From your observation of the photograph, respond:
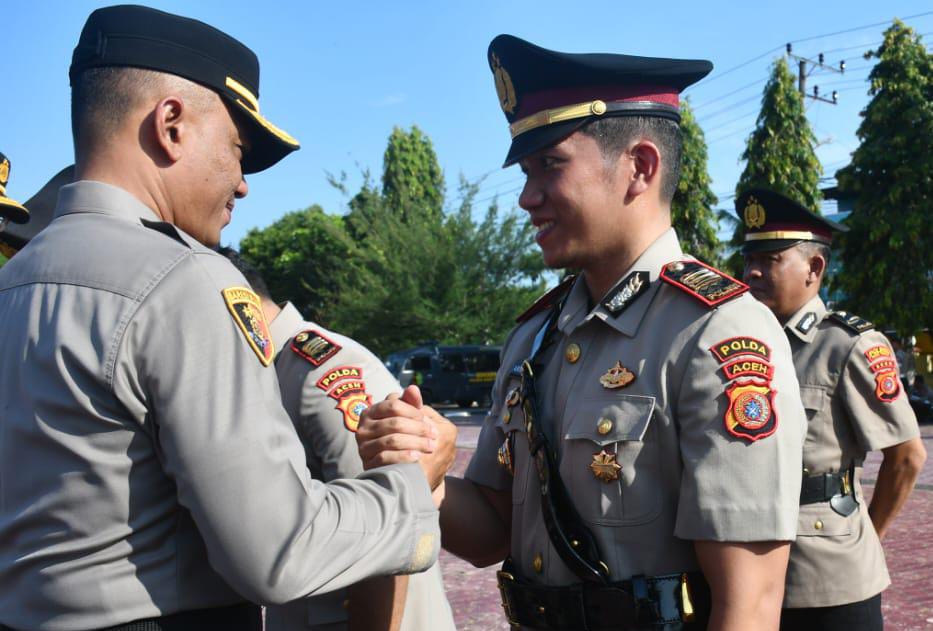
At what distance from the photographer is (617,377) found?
6.72ft

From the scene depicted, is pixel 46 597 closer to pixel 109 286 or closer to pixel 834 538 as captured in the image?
pixel 109 286

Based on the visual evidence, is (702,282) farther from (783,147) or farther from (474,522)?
(783,147)

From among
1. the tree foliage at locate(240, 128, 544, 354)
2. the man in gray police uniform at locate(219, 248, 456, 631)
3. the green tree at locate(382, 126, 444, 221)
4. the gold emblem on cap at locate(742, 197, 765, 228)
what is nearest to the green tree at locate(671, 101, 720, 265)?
the tree foliage at locate(240, 128, 544, 354)

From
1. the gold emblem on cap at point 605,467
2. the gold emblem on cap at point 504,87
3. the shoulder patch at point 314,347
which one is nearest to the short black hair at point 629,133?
the gold emblem on cap at point 504,87

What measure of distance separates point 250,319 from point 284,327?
4.58 ft

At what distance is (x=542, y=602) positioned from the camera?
81.3 inches

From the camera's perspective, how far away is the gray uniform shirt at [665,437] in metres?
1.83

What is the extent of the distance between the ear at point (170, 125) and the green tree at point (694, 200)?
21874 mm

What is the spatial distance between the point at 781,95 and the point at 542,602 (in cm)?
2277

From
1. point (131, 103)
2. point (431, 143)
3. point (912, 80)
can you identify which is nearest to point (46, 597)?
point (131, 103)

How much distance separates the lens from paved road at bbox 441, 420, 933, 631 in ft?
19.2

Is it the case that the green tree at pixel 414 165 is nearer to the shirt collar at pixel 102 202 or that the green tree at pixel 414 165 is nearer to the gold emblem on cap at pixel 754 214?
the gold emblem on cap at pixel 754 214

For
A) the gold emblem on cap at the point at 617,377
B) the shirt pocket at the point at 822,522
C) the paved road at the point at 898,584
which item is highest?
the gold emblem on cap at the point at 617,377

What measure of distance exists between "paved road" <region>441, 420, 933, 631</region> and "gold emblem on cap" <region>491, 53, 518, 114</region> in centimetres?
433
